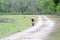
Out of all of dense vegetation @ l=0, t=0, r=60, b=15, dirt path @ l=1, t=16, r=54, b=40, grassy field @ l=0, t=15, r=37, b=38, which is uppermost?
dirt path @ l=1, t=16, r=54, b=40

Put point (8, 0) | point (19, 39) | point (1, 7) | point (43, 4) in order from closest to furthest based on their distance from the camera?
point (19, 39)
point (43, 4)
point (1, 7)
point (8, 0)

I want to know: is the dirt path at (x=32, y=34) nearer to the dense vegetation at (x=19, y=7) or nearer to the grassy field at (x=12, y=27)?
the grassy field at (x=12, y=27)

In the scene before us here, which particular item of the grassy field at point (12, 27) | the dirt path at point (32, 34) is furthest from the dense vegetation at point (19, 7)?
the dirt path at point (32, 34)

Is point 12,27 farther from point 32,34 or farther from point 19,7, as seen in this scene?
point 19,7

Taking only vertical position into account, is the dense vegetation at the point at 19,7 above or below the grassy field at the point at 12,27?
below

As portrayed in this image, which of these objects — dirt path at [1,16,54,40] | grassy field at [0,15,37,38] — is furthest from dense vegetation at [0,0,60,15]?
dirt path at [1,16,54,40]

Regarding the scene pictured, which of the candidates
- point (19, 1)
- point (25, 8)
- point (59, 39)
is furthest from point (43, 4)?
point (59, 39)

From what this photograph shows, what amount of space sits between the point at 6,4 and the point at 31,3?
43.8ft

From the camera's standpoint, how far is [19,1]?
4040 inches

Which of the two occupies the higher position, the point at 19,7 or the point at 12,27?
the point at 12,27

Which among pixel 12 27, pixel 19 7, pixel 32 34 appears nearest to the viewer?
pixel 32 34

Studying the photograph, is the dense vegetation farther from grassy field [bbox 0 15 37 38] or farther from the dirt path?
the dirt path

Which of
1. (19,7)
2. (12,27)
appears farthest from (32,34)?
(19,7)

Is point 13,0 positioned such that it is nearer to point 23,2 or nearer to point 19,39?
point 23,2
